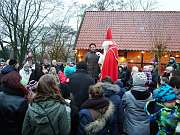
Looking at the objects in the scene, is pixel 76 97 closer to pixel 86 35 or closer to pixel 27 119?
pixel 27 119

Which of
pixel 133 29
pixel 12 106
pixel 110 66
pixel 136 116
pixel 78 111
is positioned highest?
pixel 133 29

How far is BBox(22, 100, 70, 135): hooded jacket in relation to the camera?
511 centimetres

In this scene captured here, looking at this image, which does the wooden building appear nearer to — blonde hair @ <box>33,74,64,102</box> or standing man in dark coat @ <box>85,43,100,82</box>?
standing man in dark coat @ <box>85,43,100,82</box>

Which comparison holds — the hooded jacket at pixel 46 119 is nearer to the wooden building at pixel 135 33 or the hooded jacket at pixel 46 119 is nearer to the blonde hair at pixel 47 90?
the blonde hair at pixel 47 90

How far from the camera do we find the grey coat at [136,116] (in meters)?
6.35

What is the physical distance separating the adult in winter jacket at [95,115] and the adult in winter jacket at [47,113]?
10.4 inches

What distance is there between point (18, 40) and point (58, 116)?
37.0 metres

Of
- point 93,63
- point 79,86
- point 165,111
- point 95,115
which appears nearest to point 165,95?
point 165,111

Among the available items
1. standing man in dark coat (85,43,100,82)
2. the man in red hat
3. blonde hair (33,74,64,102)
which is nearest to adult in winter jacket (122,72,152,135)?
blonde hair (33,74,64,102)

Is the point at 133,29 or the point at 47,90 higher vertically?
the point at 133,29

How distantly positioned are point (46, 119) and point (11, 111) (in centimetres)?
63

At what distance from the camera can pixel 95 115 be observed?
5.38 meters

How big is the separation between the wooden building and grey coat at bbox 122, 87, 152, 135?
21.9m

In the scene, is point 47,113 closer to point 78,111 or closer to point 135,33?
point 78,111
